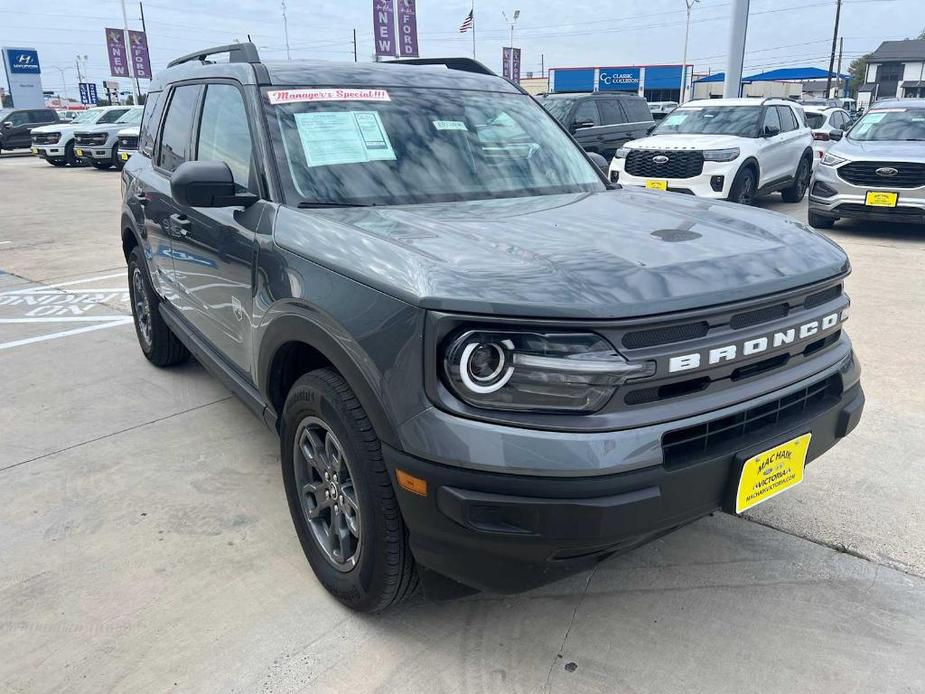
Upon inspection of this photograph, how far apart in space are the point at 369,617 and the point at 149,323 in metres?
3.13

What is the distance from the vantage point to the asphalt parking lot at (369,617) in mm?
2295

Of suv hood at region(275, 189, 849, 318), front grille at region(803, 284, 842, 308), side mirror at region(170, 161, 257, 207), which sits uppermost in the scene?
side mirror at region(170, 161, 257, 207)

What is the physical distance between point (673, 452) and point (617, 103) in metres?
14.4

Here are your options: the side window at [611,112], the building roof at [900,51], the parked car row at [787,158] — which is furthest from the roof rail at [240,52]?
the building roof at [900,51]

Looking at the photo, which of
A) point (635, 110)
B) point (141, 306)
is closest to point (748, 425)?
point (141, 306)

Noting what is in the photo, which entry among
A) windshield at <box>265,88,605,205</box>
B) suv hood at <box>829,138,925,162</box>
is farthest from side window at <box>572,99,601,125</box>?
windshield at <box>265,88,605,205</box>

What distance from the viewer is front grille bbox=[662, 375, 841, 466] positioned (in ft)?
6.56

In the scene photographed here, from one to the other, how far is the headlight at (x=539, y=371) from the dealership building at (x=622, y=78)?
209ft

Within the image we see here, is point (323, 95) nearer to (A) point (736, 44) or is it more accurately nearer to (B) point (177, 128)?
(B) point (177, 128)

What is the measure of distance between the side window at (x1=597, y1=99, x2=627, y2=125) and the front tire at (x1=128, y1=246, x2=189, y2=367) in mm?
11453

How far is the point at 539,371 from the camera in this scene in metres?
1.91

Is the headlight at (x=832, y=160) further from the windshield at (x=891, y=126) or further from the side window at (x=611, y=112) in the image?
the side window at (x=611, y=112)

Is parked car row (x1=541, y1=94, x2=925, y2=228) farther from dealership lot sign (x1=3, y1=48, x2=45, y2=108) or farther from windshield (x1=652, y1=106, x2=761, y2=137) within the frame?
dealership lot sign (x1=3, y1=48, x2=45, y2=108)

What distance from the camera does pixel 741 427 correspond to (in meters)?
2.14
